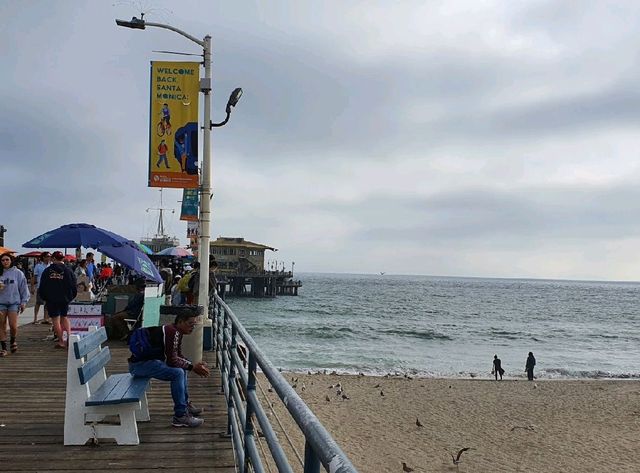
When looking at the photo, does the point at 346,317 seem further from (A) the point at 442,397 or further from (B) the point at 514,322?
(A) the point at 442,397

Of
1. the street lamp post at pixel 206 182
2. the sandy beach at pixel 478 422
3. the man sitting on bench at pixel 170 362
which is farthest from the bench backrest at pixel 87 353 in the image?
the sandy beach at pixel 478 422

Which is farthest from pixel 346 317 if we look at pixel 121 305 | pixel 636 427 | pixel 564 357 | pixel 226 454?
pixel 226 454

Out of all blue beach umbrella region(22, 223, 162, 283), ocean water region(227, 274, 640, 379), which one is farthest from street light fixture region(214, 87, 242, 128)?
ocean water region(227, 274, 640, 379)

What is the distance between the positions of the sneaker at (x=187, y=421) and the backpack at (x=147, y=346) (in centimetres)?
61

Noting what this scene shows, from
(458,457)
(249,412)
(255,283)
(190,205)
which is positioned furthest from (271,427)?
(255,283)

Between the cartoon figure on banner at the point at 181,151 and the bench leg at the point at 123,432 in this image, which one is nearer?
the bench leg at the point at 123,432

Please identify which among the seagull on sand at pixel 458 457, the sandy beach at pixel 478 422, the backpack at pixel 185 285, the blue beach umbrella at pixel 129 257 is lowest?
the sandy beach at pixel 478 422

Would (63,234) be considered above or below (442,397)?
above

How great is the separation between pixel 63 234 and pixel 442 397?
13.6 metres

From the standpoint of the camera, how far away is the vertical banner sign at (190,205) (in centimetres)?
1409

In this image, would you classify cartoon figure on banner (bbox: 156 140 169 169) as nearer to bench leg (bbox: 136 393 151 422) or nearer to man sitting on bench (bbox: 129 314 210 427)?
man sitting on bench (bbox: 129 314 210 427)

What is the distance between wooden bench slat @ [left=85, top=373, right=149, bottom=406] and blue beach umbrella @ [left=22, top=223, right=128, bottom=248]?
15.5 feet

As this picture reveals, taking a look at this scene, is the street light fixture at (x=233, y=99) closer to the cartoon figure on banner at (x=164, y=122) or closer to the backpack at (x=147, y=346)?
the cartoon figure on banner at (x=164, y=122)

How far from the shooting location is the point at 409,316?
5903 centimetres
